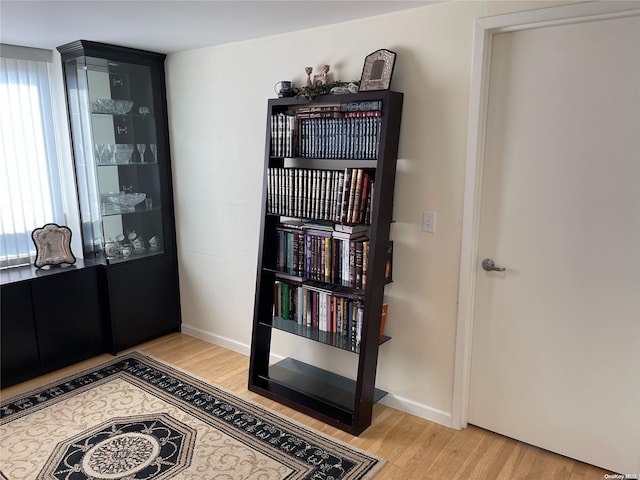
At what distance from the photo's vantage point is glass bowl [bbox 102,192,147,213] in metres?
3.45

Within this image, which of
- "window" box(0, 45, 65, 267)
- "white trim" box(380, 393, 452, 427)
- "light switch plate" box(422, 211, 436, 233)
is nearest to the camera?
"light switch plate" box(422, 211, 436, 233)

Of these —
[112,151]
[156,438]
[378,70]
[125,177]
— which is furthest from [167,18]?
[156,438]

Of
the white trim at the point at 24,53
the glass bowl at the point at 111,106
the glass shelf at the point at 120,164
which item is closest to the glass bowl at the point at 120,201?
the glass shelf at the point at 120,164

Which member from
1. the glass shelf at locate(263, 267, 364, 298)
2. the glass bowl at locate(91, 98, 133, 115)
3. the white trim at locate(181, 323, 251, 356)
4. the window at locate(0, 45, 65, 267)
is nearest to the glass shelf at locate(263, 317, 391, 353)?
the glass shelf at locate(263, 267, 364, 298)

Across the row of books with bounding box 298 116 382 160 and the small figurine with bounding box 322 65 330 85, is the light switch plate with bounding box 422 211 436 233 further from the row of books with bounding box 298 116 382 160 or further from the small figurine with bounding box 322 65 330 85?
the small figurine with bounding box 322 65 330 85

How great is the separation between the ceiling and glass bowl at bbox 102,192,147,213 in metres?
1.06

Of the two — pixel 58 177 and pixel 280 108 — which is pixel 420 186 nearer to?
pixel 280 108

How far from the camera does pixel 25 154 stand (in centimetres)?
341

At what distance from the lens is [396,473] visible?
2238 millimetres

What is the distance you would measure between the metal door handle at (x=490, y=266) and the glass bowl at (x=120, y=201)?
8.42 ft

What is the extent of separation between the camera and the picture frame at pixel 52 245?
332cm

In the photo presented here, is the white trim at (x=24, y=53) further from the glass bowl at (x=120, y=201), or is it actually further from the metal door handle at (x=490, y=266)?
the metal door handle at (x=490, y=266)

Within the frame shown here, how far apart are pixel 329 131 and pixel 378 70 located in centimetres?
40

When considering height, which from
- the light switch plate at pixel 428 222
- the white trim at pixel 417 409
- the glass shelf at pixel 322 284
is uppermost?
the light switch plate at pixel 428 222
